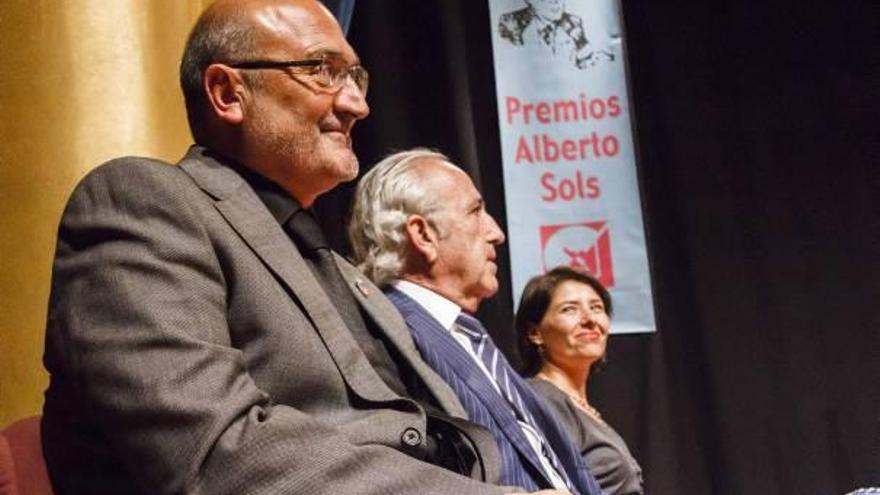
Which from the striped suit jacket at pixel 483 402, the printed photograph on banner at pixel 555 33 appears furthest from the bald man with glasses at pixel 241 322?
the printed photograph on banner at pixel 555 33

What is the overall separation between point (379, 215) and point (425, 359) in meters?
0.53

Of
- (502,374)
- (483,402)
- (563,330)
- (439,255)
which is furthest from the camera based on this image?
(563,330)

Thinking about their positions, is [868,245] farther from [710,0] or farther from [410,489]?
[410,489]

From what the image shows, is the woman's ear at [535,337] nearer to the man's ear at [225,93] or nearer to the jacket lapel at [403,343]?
the jacket lapel at [403,343]

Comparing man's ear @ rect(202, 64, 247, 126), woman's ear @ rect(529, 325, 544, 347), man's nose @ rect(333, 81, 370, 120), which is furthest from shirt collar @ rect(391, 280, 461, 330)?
woman's ear @ rect(529, 325, 544, 347)

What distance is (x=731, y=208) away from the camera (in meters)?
4.41

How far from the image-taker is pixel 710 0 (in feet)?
14.7

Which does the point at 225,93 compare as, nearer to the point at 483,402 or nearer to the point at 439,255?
the point at 483,402

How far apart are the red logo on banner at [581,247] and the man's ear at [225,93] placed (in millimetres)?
2814

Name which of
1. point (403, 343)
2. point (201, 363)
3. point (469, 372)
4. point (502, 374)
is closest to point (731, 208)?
point (502, 374)

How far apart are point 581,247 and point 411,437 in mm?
3028

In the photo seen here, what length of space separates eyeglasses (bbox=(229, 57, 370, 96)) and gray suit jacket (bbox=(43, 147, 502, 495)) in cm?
18

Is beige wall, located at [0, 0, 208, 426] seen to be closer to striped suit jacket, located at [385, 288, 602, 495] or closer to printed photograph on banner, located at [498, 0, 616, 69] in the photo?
striped suit jacket, located at [385, 288, 602, 495]

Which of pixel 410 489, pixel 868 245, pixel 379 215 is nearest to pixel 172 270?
pixel 410 489
